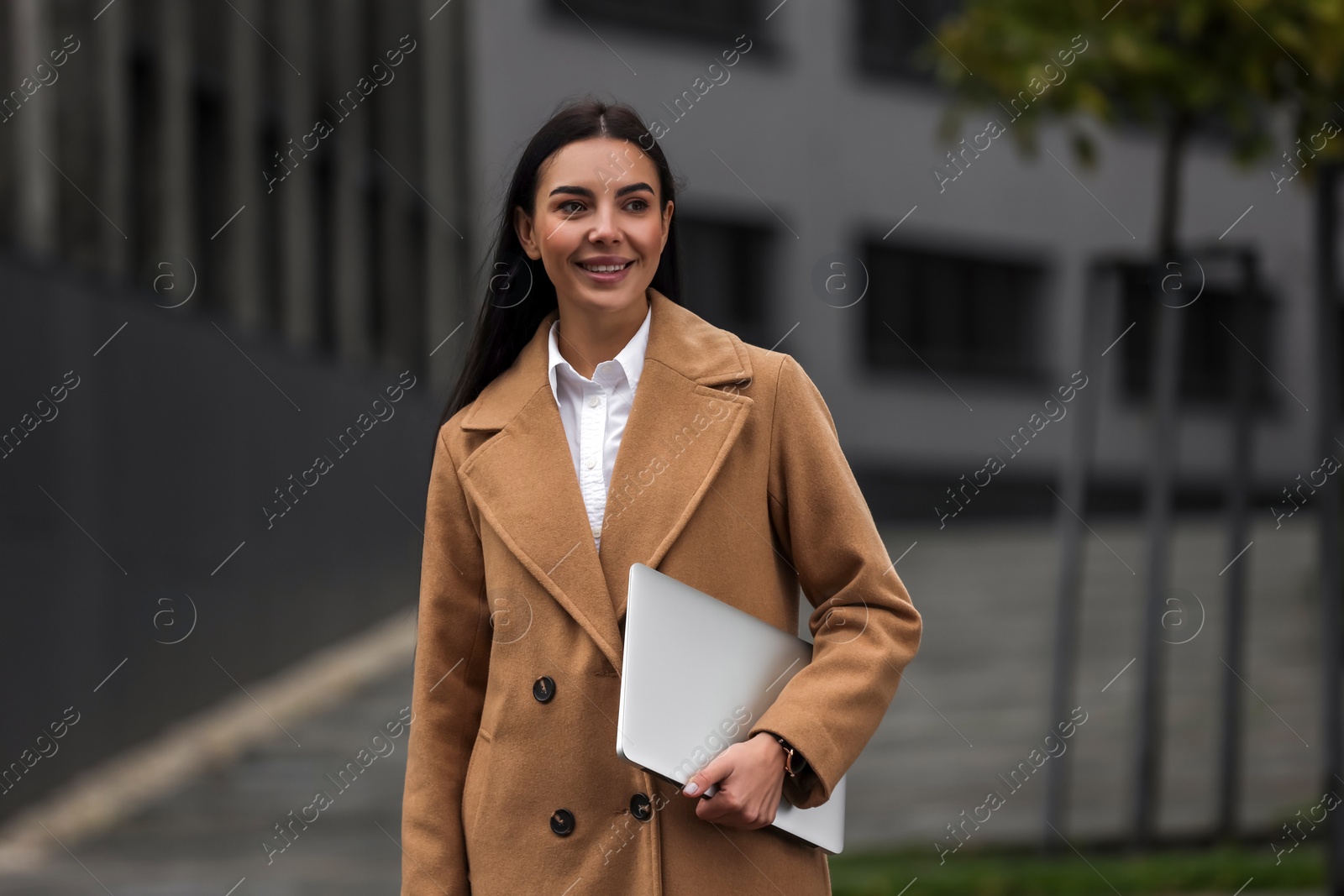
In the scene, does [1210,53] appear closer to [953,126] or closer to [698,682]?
[953,126]

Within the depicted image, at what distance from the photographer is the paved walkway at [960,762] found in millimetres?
6695

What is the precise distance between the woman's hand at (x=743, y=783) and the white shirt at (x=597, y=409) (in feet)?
A: 1.25

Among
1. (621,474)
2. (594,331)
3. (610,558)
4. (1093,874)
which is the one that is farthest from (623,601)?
(1093,874)

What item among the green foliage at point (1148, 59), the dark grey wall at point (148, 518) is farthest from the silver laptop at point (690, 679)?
the dark grey wall at point (148, 518)

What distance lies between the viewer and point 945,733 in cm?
862

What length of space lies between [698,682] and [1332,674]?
13.4 feet

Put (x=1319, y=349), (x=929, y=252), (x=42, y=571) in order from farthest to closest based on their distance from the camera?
(x=929, y=252)
(x=42, y=571)
(x=1319, y=349)

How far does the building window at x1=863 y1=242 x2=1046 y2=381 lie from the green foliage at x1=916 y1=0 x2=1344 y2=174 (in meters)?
15.2

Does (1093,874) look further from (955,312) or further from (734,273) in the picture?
(955,312)

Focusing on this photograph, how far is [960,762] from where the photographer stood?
26.1 feet

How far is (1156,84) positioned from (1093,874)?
2890 millimetres

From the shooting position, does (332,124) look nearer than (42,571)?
No

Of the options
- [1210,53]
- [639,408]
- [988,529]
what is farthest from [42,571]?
[988,529]

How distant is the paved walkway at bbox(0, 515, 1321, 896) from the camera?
6.70 metres
